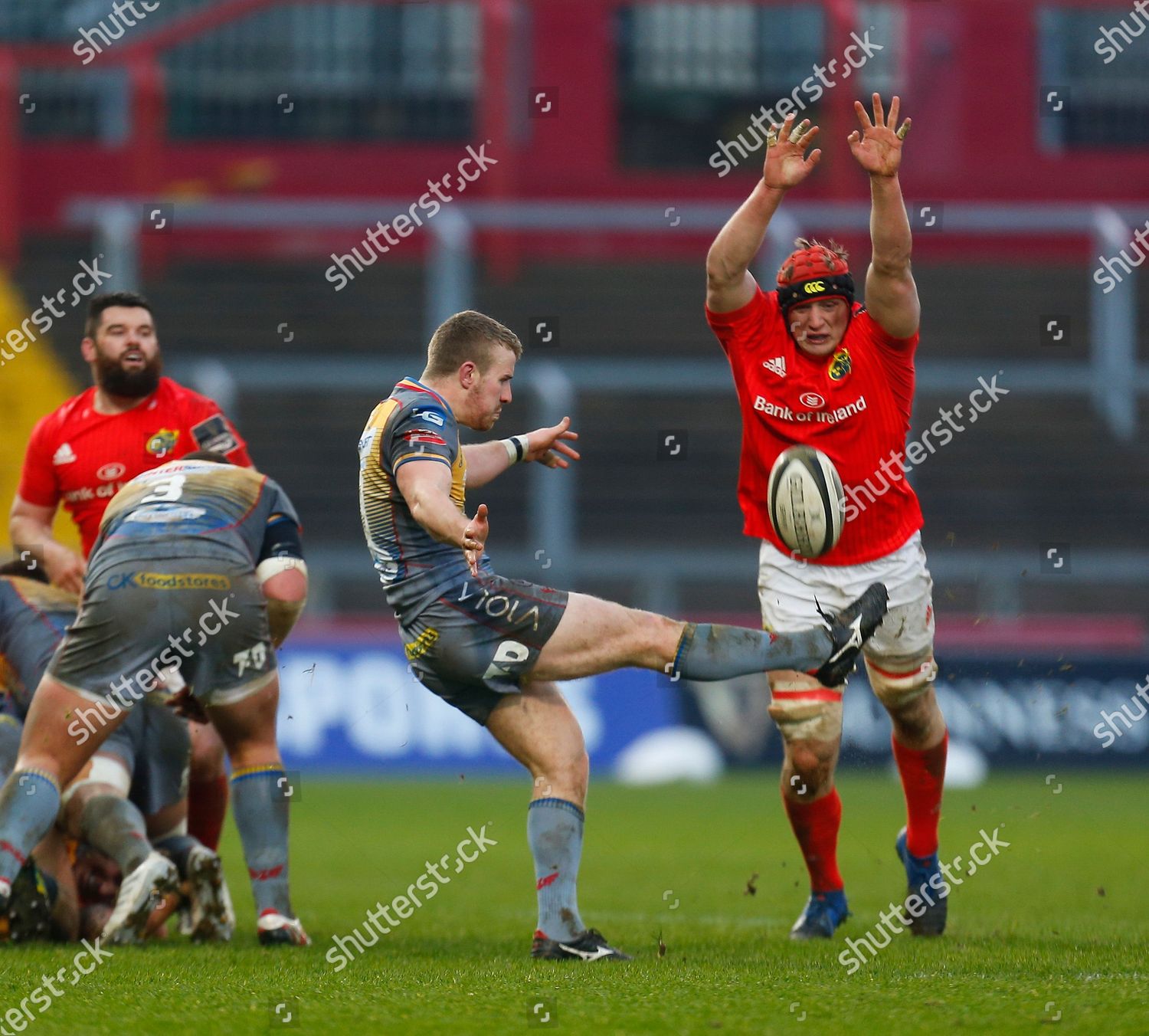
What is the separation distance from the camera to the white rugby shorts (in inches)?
263

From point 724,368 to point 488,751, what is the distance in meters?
5.66

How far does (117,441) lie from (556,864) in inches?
116

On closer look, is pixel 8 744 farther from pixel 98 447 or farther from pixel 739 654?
pixel 739 654

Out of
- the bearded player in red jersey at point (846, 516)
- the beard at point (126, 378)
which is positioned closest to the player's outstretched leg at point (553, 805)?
the bearded player in red jersey at point (846, 516)

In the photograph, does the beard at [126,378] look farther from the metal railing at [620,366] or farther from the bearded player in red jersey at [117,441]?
the metal railing at [620,366]

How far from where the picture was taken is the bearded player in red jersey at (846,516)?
6652 mm

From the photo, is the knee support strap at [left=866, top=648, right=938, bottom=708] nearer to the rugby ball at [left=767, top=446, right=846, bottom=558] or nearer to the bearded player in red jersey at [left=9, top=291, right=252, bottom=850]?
the rugby ball at [left=767, top=446, right=846, bottom=558]

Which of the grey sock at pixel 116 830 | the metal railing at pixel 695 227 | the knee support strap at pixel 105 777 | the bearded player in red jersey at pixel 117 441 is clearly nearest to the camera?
the grey sock at pixel 116 830

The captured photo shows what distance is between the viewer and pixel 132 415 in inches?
301

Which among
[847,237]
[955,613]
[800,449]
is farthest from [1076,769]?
[800,449]

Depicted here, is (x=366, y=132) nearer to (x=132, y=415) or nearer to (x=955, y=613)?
(x=955, y=613)

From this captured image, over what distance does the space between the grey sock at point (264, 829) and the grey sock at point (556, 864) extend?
107 cm

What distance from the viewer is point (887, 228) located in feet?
21.0

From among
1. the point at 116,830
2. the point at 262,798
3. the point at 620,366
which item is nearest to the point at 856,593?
the point at 262,798
